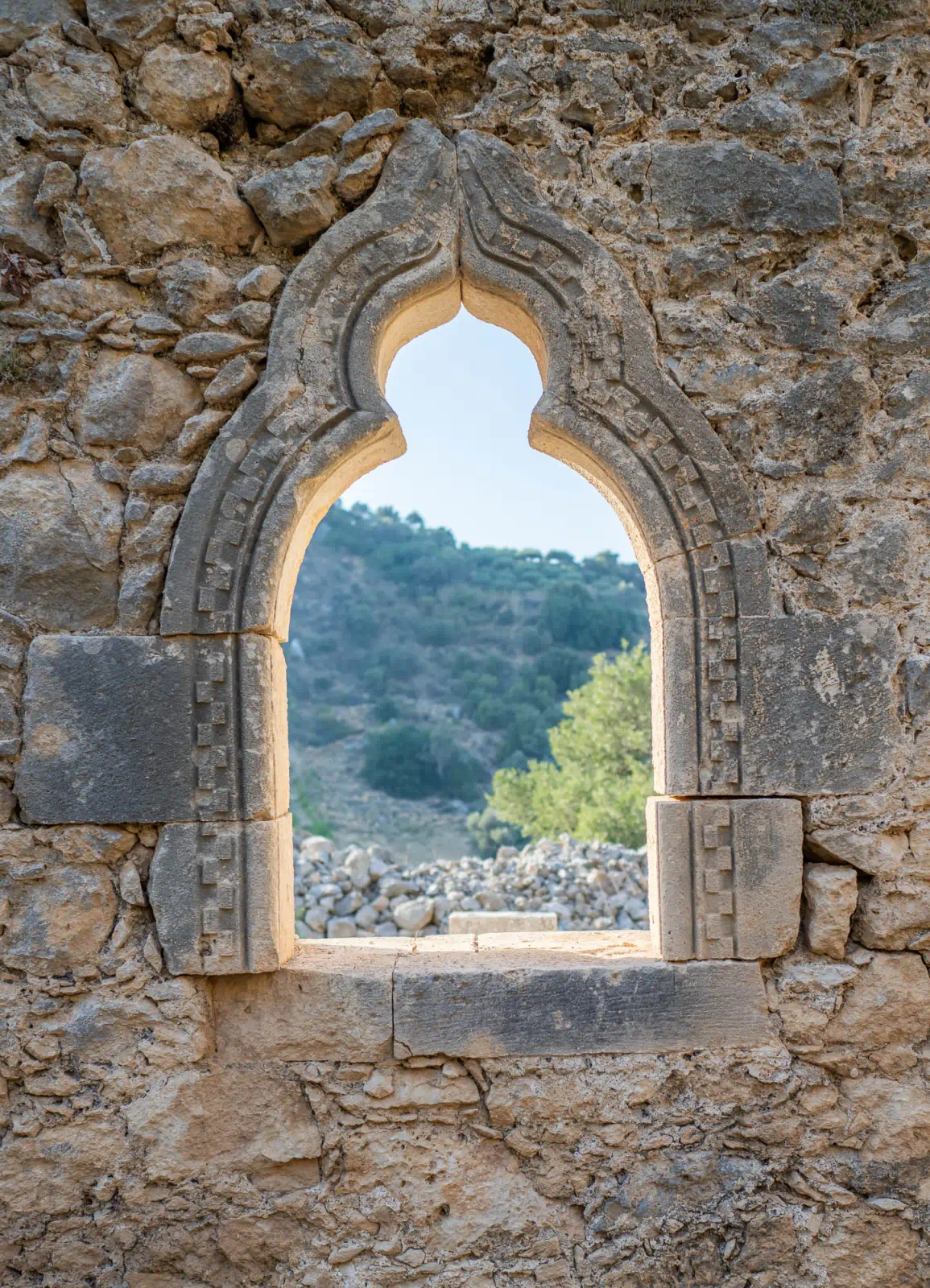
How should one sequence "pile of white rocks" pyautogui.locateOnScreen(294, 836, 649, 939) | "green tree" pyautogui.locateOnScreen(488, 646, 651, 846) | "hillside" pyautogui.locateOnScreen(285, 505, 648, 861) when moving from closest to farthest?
1. "pile of white rocks" pyautogui.locateOnScreen(294, 836, 649, 939)
2. "green tree" pyautogui.locateOnScreen(488, 646, 651, 846)
3. "hillside" pyautogui.locateOnScreen(285, 505, 648, 861)

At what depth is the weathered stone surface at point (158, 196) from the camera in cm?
251

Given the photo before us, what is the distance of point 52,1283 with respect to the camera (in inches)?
91.1

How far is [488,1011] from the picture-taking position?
2.42 metres

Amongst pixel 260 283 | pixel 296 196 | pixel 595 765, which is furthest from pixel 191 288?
pixel 595 765

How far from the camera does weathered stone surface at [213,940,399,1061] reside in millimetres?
2400

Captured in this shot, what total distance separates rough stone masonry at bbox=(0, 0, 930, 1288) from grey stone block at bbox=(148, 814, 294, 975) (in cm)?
6

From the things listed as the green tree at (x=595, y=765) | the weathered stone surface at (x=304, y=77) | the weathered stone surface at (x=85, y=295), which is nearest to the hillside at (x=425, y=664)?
the green tree at (x=595, y=765)

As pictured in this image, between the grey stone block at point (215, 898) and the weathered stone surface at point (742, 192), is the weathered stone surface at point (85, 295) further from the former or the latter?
the weathered stone surface at point (742, 192)

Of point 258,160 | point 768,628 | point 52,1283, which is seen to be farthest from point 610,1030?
point 258,160

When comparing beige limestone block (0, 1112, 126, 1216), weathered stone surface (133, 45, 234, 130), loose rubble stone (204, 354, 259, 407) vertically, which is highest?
weathered stone surface (133, 45, 234, 130)

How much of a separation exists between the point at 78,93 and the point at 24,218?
0.43m

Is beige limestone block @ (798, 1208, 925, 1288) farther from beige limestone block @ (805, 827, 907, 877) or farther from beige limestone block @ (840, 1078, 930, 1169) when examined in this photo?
beige limestone block @ (805, 827, 907, 877)

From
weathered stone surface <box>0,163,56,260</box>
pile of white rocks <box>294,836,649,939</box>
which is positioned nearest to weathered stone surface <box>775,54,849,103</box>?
weathered stone surface <box>0,163,56,260</box>

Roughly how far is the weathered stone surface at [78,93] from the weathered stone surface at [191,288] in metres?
0.51
